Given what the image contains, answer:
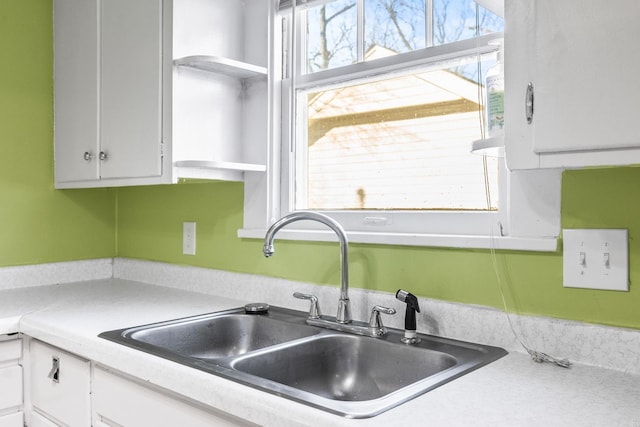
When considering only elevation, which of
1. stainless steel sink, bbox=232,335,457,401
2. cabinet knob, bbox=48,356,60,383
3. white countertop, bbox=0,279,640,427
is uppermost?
white countertop, bbox=0,279,640,427

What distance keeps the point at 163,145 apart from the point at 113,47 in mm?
472

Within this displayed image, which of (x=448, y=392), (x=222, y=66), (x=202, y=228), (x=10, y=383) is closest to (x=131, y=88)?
(x=222, y=66)

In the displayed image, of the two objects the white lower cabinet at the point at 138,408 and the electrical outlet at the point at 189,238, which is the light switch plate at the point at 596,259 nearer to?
the white lower cabinet at the point at 138,408

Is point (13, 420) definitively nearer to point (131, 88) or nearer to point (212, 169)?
point (212, 169)

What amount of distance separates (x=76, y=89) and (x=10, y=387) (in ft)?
3.64

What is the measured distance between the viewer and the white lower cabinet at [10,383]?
1.58 metres

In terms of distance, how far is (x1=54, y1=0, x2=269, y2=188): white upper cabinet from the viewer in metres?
1.70

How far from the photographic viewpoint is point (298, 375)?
1343mm

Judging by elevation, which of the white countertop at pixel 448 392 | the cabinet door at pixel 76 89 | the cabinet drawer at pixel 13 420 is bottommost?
the cabinet drawer at pixel 13 420

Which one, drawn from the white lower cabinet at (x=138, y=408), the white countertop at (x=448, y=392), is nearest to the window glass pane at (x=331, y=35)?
the white countertop at (x=448, y=392)

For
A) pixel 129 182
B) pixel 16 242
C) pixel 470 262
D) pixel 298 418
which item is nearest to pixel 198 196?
pixel 129 182

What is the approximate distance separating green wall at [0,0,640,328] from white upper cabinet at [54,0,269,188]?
224 millimetres

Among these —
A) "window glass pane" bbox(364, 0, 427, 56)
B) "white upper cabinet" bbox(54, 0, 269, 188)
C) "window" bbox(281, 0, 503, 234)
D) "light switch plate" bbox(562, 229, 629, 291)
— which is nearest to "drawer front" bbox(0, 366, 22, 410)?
"white upper cabinet" bbox(54, 0, 269, 188)

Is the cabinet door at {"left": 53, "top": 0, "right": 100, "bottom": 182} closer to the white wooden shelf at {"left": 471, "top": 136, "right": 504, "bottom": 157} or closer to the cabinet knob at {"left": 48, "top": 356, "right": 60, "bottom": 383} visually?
the cabinet knob at {"left": 48, "top": 356, "right": 60, "bottom": 383}
